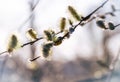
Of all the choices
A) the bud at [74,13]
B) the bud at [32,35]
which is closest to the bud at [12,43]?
the bud at [32,35]

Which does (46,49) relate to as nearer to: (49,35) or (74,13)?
(49,35)

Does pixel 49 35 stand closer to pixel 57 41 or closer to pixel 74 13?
pixel 57 41

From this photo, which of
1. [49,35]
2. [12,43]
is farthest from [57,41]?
[12,43]

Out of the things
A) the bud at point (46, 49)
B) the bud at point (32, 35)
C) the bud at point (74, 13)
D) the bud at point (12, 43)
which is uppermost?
the bud at point (74, 13)

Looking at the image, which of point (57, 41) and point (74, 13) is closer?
point (57, 41)

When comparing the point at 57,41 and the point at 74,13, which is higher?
the point at 74,13

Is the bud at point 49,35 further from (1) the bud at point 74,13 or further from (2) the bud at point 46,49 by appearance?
(1) the bud at point 74,13

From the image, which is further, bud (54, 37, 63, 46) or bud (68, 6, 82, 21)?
bud (68, 6, 82, 21)

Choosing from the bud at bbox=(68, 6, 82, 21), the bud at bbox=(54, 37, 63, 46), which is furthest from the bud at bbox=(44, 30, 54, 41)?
the bud at bbox=(68, 6, 82, 21)

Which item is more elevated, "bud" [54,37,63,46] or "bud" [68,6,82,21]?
"bud" [68,6,82,21]

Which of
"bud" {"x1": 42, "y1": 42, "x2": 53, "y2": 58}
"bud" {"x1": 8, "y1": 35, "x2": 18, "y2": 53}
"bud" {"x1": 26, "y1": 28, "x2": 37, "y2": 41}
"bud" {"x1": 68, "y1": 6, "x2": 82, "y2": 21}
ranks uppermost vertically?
"bud" {"x1": 68, "y1": 6, "x2": 82, "y2": 21}

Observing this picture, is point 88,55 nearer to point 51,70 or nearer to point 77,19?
point 51,70

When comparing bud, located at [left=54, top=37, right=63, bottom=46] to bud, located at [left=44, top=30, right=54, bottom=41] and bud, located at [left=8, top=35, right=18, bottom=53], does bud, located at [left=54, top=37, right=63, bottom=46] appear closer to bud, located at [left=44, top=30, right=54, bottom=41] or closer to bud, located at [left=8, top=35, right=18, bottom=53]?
bud, located at [left=44, top=30, right=54, bottom=41]
